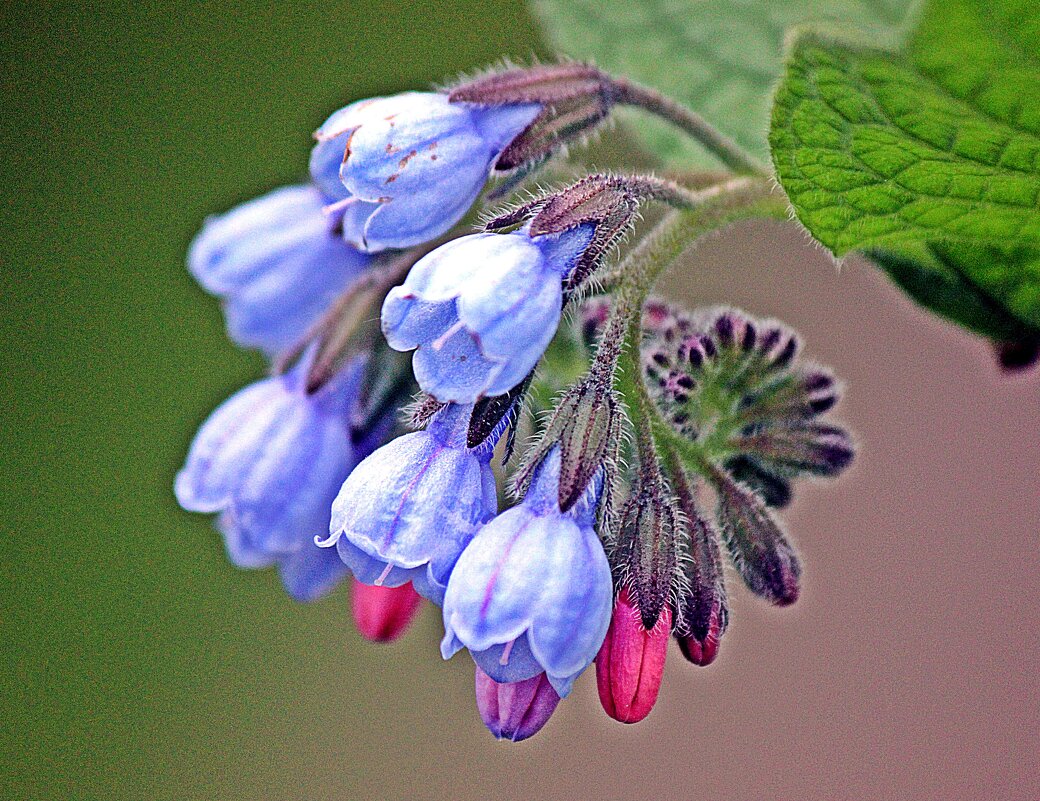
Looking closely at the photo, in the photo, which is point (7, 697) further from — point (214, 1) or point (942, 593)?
point (942, 593)

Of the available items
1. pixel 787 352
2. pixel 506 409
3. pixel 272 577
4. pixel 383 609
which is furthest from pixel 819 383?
pixel 272 577

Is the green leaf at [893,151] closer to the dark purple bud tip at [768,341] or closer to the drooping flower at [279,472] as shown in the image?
the dark purple bud tip at [768,341]

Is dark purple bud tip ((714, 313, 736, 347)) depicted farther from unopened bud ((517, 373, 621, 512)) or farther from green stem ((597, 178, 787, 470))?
unopened bud ((517, 373, 621, 512))

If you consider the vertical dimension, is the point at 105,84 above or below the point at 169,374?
above

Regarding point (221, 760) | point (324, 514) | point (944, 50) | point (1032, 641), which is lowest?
point (1032, 641)

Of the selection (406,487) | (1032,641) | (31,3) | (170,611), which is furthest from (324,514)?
(31,3)

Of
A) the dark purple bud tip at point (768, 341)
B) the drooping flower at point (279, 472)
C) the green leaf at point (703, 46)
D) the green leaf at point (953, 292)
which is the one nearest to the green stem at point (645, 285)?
the dark purple bud tip at point (768, 341)

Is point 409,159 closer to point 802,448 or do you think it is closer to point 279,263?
point 279,263
